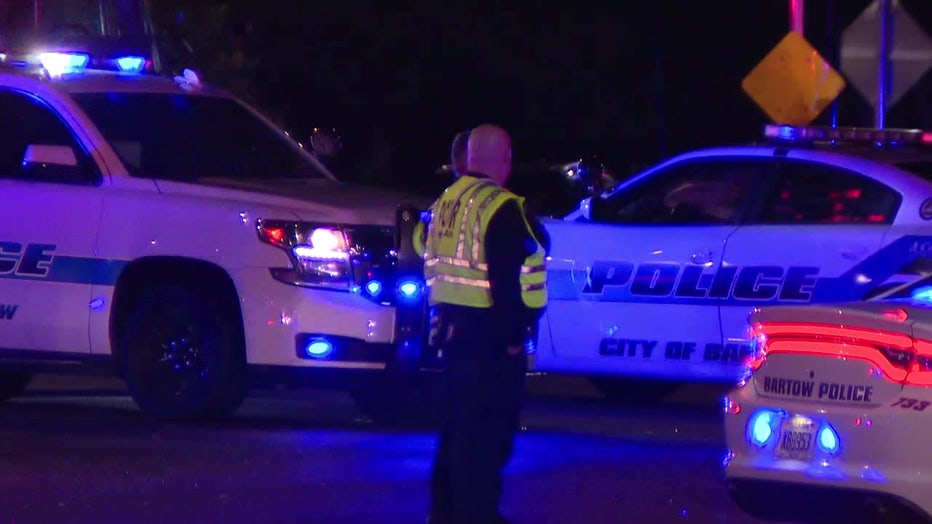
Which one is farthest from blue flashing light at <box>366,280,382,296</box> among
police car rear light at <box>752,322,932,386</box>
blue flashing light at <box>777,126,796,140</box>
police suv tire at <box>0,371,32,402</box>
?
police car rear light at <box>752,322,932,386</box>

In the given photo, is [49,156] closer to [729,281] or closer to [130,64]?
[130,64]

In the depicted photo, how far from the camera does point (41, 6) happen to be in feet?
43.9

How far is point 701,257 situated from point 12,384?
476 centimetres

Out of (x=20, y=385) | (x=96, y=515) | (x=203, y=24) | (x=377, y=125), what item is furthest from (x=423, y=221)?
(x=377, y=125)

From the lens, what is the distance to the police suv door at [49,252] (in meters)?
10.6

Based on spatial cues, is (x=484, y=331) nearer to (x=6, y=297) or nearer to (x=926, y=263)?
(x=926, y=263)

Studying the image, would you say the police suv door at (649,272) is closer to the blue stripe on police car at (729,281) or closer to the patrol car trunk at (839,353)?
the blue stripe on police car at (729,281)

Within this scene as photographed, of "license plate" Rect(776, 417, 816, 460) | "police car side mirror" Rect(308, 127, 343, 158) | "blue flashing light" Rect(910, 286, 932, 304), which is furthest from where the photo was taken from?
"police car side mirror" Rect(308, 127, 343, 158)

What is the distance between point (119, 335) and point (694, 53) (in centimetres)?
1915

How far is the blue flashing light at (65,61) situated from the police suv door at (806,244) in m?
4.37

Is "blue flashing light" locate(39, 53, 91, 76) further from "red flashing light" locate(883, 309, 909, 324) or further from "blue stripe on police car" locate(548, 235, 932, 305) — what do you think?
"red flashing light" locate(883, 309, 909, 324)

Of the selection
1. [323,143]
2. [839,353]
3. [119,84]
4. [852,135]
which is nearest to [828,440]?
[839,353]

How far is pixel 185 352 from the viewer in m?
10.6

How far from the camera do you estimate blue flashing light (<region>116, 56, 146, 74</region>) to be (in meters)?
12.1
